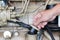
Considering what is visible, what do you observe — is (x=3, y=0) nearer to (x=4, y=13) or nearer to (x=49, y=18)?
(x=4, y=13)

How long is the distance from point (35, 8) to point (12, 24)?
0.84 feet

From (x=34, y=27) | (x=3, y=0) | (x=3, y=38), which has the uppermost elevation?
(x=3, y=0)

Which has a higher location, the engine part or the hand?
the hand

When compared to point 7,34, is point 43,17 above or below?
above

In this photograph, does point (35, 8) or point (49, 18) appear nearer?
point (49, 18)

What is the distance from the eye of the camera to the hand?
129 cm

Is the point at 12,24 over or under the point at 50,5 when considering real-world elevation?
under

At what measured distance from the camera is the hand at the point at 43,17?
50.9 inches

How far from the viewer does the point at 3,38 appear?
1.52m

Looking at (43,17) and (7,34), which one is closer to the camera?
(43,17)

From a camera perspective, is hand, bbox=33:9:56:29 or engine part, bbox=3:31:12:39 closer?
hand, bbox=33:9:56:29

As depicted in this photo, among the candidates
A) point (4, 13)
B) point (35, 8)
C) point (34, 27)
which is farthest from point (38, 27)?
point (4, 13)

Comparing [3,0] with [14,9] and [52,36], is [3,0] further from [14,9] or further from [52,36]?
[52,36]

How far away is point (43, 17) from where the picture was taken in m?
1.31
